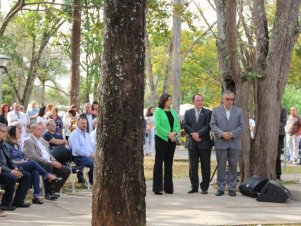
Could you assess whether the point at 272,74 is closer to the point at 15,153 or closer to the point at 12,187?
the point at 15,153

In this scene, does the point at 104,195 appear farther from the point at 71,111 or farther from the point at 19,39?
the point at 19,39

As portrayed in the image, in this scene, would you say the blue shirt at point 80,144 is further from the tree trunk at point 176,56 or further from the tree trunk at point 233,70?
the tree trunk at point 176,56

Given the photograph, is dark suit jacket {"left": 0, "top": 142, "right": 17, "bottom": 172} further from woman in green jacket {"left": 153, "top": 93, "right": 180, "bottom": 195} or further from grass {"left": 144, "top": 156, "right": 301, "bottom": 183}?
grass {"left": 144, "top": 156, "right": 301, "bottom": 183}

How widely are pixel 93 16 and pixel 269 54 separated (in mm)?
10840

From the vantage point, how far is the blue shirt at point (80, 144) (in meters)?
13.4

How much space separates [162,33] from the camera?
943 inches

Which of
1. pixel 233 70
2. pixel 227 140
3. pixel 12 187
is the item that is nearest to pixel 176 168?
pixel 233 70

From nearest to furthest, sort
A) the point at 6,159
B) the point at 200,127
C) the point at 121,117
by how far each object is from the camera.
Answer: the point at 121,117
the point at 6,159
the point at 200,127

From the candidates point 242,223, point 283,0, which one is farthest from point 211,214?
point 283,0

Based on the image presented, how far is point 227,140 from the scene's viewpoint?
1290cm

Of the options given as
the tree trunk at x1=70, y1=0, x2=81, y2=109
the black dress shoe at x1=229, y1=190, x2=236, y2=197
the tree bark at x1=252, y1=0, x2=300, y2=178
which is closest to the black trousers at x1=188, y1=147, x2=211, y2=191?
the black dress shoe at x1=229, y1=190, x2=236, y2=197

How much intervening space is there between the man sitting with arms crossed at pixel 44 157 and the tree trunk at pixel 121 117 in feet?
17.0

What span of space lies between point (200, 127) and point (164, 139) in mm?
768

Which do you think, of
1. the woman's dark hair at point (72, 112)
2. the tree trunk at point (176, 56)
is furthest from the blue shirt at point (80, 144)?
A: the tree trunk at point (176, 56)
